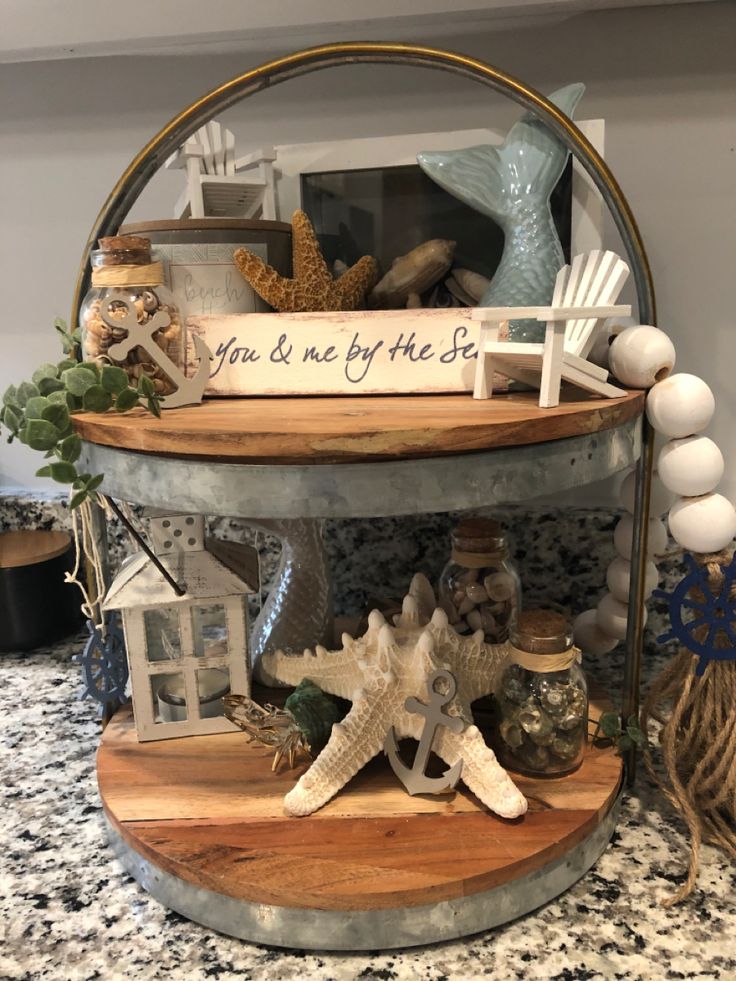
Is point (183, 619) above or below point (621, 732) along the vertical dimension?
above

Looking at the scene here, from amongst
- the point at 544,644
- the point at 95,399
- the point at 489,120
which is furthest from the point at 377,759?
the point at 489,120

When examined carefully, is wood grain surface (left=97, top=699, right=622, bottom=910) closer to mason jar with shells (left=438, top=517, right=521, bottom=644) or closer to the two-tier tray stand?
the two-tier tray stand

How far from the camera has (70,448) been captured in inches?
24.0

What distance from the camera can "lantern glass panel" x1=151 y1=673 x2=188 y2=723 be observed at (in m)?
0.78

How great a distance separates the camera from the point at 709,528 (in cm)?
64

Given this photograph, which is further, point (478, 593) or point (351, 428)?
point (478, 593)

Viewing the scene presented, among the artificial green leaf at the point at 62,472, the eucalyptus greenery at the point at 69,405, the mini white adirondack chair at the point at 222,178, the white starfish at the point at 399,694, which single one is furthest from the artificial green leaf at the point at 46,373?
the white starfish at the point at 399,694

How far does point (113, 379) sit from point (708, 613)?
505 millimetres

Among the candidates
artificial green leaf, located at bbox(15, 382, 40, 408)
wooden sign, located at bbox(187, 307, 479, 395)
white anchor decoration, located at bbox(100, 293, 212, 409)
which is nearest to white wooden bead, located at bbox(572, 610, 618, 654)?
wooden sign, located at bbox(187, 307, 479, 395)

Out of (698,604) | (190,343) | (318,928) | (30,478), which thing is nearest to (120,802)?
(318,928)

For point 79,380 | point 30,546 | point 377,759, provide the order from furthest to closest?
point 30,546 → point 377,759 → point 79,380

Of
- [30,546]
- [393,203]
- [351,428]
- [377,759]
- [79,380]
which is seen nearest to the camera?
[351,428]

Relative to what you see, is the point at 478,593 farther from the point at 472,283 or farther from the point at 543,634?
the point at 472,283

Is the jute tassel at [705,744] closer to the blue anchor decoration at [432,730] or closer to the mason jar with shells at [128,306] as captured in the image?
the blue anchor decoration at [432,730]
